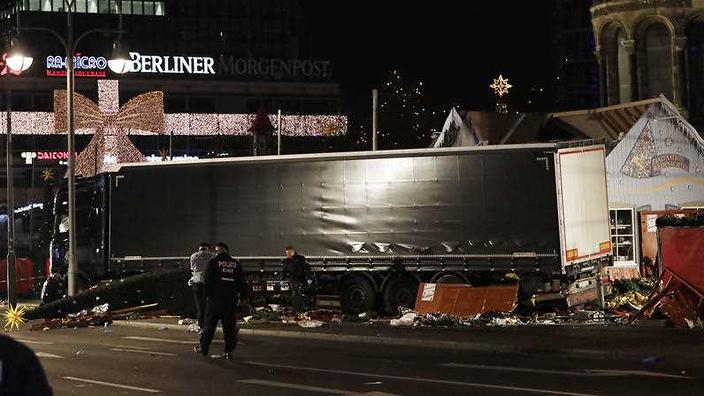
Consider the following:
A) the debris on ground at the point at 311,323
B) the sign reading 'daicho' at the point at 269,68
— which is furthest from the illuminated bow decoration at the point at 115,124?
the sign reading 'daicho' at the point at 269,68

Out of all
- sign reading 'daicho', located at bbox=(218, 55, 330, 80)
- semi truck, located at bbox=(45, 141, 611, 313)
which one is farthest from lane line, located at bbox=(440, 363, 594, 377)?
sign reading 'daicho', located at bbox=(218, 55, 330, 80)

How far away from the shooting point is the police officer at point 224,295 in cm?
1809

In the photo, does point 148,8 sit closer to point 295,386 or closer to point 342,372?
point 342,372

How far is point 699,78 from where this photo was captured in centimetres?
4353

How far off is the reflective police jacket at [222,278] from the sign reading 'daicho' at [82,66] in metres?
98.9

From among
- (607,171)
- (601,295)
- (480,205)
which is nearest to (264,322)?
(480,205)

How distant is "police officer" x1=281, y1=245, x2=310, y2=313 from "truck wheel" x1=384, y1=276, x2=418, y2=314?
1.92 meters

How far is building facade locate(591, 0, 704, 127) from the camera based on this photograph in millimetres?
42438

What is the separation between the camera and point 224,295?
18.1 meters

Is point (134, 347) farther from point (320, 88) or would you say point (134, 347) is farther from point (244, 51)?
point (244, 51)

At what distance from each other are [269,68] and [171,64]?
10.1m

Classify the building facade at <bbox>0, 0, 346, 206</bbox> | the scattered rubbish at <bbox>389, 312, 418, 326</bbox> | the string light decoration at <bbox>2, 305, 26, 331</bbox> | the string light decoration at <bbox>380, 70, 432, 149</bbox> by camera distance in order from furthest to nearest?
the building facade at <bbox>0, 0, 346, 206</bbox> → the string light decoration at <bbox>380, 70, 432, 149</bbox> → the string light decoration at <bbox>2, 305, 26, 331</bbox> → the scattered rubbish at <bbox>389, 312, 418, 326</bbox>

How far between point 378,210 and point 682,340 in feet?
33.9

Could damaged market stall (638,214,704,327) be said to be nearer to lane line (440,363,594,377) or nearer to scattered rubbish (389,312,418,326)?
scattered rubbish (389,312,418,326)
